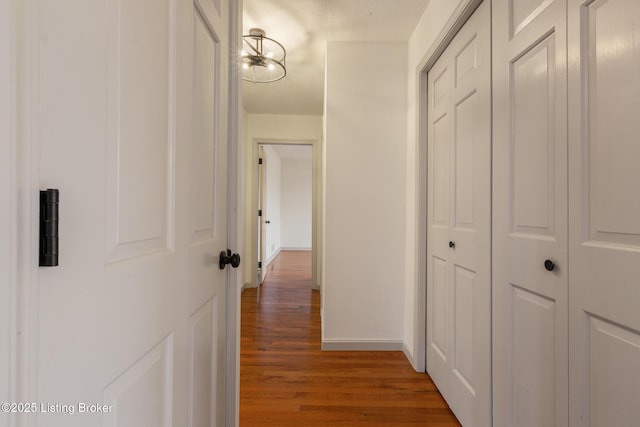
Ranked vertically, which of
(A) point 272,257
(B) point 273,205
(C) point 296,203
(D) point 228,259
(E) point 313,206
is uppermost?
(C) point 296,203

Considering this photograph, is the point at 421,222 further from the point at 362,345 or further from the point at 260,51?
the point at 260,51

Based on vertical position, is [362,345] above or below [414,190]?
below

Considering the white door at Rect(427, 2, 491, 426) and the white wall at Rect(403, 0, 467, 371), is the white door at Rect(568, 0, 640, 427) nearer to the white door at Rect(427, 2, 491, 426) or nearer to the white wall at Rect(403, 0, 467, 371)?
the white door at Rect(427, 2, 491, 426)

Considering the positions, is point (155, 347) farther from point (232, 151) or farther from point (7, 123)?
point (232, 151)

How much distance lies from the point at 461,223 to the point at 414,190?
0.65 metres

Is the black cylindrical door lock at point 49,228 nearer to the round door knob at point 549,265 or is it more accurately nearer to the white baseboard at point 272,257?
the round door knob at point 549,265

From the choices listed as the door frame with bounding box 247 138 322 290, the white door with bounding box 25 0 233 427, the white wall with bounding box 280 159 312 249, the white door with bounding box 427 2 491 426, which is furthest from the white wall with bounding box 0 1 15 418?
the white wall with bounding box 280 159 312 249

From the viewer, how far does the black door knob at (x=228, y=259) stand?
1.10 m

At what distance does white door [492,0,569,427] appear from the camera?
942mm

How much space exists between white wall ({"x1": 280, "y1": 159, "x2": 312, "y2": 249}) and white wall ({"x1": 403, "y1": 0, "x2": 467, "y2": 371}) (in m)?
6.29

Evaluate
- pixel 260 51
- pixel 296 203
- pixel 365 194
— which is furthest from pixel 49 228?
pixel 296 203

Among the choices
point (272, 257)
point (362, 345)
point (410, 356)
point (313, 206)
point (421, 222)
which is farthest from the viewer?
point (272, 257)

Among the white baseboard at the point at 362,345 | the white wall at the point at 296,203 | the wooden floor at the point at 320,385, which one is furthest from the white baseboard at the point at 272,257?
the white baseboard at the point at 362,345

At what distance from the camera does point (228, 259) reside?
3.69ft
